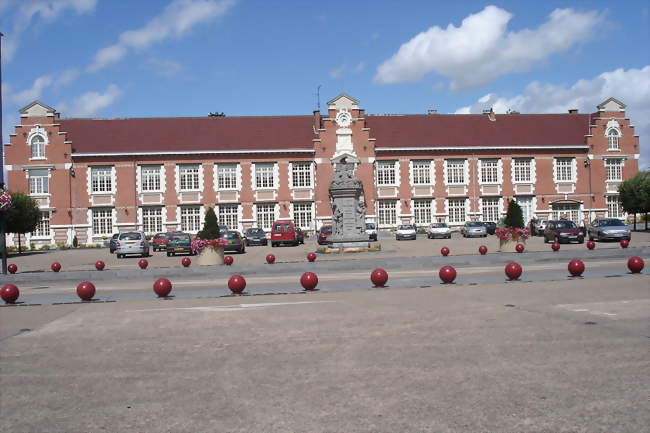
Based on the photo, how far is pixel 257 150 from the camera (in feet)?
189

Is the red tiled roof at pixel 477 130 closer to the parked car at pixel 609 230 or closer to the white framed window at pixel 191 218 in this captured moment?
the white framed window at pixel 191 218

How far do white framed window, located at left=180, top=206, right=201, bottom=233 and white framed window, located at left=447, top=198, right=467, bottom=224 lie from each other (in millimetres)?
22841

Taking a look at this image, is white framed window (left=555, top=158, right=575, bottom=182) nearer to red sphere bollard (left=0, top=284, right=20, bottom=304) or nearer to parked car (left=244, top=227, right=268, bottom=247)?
parked car (left=244, top=227, right=268, bottom=247)

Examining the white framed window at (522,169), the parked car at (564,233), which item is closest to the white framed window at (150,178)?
the white framed window at (522,169)

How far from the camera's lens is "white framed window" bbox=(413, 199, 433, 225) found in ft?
196

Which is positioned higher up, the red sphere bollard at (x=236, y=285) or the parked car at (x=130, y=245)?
the parked car at (x=130, y=245)

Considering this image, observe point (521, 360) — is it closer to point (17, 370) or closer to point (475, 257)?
point (17, 370)

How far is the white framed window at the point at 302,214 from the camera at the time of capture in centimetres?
5856

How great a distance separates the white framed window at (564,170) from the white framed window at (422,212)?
1240cm

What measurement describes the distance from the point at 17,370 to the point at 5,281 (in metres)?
16.4

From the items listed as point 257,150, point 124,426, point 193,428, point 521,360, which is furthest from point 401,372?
point 257,150

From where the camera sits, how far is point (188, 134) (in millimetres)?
59406

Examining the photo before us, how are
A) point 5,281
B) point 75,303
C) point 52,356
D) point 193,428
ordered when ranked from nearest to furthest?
point 193,428, point 52,356, point 75,303, point 5,281

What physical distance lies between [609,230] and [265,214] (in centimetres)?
3018
